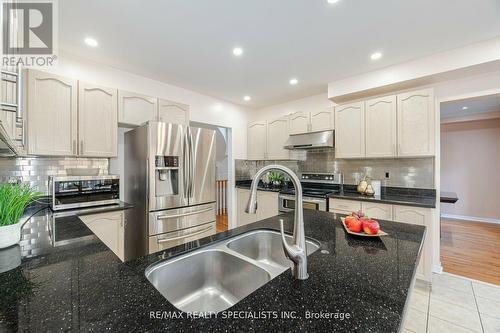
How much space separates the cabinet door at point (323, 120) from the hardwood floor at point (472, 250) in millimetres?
2333

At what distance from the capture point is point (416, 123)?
2475 millimetres

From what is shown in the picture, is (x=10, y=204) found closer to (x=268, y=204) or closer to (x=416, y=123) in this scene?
(x=268, y=204)

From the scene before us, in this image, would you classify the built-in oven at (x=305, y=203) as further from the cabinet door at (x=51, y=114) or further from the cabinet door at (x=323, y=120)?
the cabinet door at (x=51, y=114)

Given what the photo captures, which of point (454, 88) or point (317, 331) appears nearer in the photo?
point (317, 331)

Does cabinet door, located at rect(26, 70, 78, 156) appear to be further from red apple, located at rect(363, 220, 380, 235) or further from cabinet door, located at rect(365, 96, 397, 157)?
cabinet door, located at rect(365, 96, 397, 157)

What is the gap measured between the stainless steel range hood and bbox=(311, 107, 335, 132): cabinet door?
0.10 metres

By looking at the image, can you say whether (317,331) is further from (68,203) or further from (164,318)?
(68,203)

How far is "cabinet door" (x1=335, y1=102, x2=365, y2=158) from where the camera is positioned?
2867mm

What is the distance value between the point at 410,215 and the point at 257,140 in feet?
8.74

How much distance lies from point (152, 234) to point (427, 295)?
2927mm

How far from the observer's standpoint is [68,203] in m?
1.90

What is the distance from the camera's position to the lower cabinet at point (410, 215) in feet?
7.32

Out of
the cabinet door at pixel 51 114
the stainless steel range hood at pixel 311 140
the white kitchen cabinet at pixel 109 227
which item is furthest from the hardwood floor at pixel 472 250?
the cabinet door at pixel 51 114

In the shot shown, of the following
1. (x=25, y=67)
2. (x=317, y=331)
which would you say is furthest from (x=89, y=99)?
(x=317, y=331)
